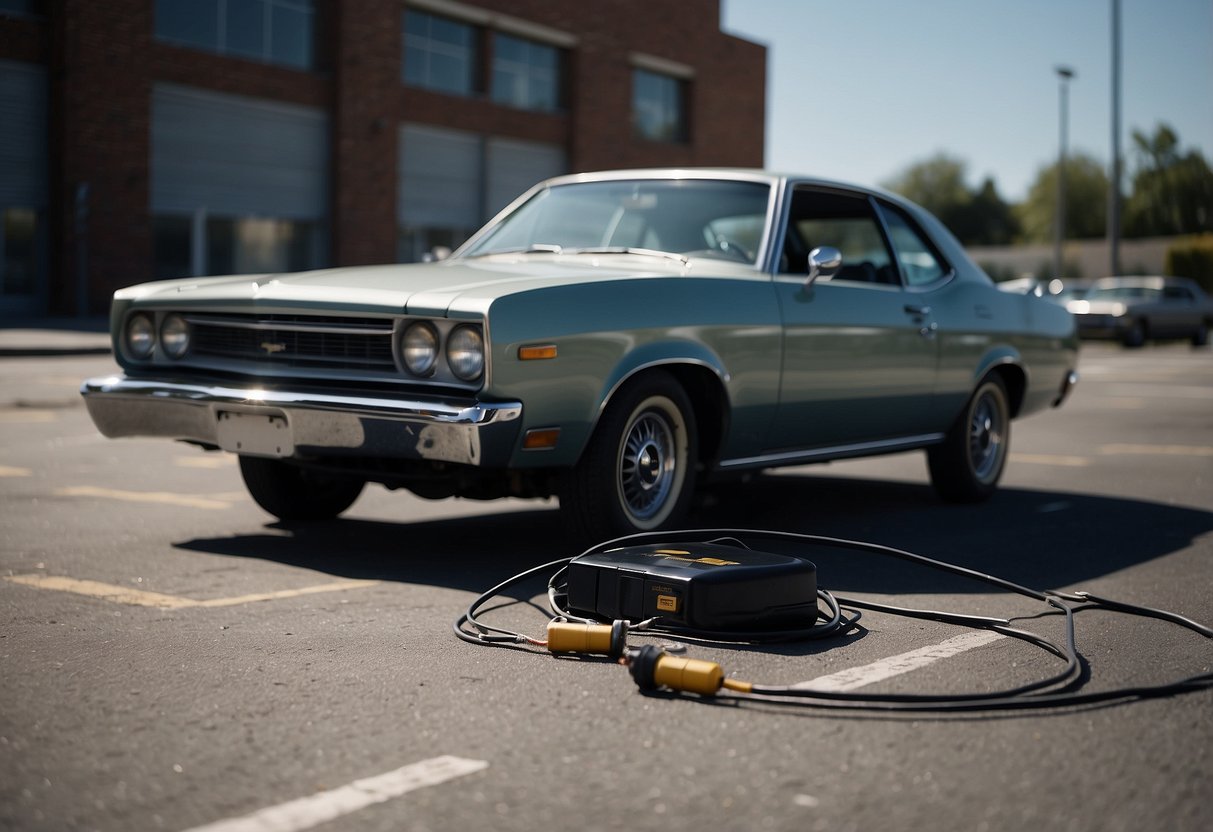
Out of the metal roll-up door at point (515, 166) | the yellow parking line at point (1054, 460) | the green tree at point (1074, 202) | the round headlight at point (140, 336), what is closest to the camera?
the round headlight at point (140, 336)

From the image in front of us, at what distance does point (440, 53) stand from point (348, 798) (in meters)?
33.1

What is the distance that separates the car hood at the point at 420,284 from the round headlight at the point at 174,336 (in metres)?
0.09

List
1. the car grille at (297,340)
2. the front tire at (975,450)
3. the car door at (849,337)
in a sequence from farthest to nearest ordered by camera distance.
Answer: the front tire at (975,450), the car door at (849,337), the car grille at (297,340)

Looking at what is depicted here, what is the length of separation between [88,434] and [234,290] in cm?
529

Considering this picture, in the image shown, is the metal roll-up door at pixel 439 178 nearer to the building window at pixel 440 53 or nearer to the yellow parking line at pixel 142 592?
the building window at pixel 440 53

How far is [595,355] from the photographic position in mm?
5770

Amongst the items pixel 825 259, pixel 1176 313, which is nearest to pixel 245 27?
pixel 1176 313

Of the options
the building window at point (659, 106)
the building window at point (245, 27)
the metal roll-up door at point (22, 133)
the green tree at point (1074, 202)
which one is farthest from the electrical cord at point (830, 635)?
the green tree at point (1074, 202)

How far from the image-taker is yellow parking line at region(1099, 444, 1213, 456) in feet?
37.5

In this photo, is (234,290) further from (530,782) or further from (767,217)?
(530,782)

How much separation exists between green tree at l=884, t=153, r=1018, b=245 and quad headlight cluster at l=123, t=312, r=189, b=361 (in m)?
116

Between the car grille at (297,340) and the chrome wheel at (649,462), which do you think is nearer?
the car grille at (297,340)

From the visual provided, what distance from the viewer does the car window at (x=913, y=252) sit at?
26.2 feet

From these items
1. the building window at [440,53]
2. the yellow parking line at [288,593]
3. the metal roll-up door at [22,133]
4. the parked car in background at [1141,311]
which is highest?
the building window at [440,53]
